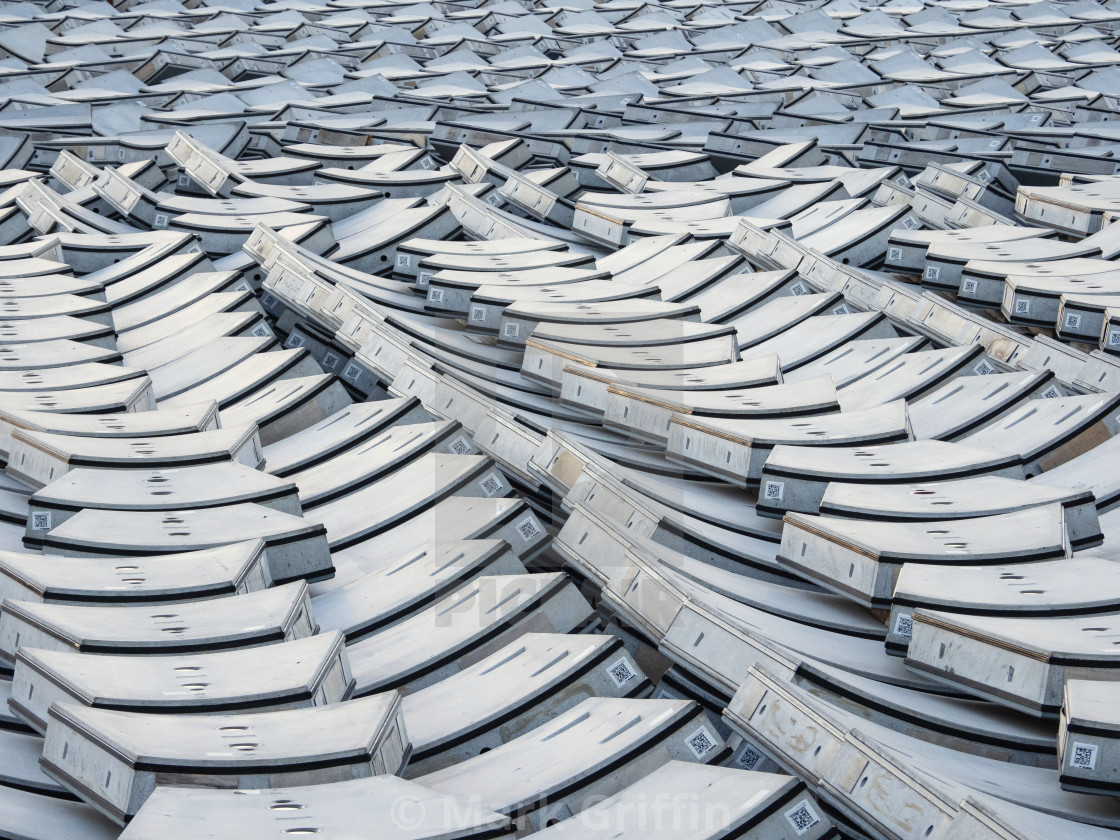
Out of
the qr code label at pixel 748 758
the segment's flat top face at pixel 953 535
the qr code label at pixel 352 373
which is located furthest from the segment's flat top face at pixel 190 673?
the qr code label at pixel 352 373

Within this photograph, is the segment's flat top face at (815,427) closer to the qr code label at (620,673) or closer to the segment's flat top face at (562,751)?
the qr code label at (620,673)

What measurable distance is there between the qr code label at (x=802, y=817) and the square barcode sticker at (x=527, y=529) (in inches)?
150

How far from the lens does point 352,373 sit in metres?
14.0

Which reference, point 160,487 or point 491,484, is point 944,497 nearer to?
point 491,484

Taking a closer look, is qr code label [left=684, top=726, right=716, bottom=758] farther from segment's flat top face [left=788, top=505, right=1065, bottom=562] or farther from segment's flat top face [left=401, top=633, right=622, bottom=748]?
segment's flat top face [left=788, top=505, right=1065, bottom=562]

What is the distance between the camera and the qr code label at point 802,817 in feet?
20.8

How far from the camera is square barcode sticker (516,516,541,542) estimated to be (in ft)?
32.4

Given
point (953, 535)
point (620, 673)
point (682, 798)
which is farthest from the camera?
point (953, 535)

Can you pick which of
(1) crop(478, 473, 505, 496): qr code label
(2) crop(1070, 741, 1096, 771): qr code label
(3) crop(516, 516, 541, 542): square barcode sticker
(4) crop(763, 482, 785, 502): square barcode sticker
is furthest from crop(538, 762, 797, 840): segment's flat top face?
(4) crop(763, 482, 785, 502): square barcode sticker

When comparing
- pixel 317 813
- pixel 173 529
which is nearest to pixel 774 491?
pixel 173 529

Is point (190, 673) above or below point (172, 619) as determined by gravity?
above

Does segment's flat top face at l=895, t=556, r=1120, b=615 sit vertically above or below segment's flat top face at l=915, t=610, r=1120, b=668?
below

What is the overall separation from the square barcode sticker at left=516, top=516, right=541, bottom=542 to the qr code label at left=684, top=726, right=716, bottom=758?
2.87 m

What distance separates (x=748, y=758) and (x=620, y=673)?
980 mm
